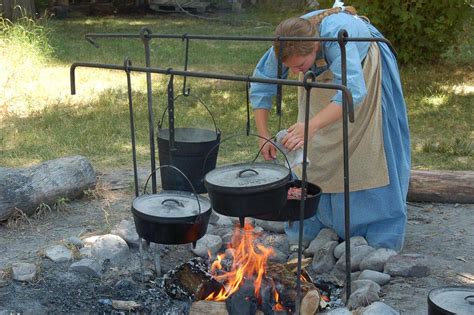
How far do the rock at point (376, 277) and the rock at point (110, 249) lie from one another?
140 centimetres

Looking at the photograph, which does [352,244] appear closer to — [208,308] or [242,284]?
[242,284]

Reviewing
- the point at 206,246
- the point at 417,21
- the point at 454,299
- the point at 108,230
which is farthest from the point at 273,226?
the point at 417,21

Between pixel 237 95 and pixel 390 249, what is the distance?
493 cm

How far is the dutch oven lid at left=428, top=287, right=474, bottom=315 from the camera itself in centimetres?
318

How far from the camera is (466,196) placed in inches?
227

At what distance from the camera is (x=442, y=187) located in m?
5.78

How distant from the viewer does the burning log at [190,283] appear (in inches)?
160

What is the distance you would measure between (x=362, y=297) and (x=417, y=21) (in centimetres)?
627

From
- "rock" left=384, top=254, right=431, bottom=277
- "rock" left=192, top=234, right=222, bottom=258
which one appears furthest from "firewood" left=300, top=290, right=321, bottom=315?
"rock" left=192, top=234, right=222, bottom=258

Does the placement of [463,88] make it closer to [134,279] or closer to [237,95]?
[237,95]

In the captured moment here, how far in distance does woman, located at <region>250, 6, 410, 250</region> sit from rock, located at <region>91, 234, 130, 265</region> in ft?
3.37

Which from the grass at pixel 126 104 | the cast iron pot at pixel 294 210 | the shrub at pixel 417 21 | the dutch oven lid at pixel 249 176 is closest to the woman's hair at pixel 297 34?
the dutch oven lid at pixel 249 176

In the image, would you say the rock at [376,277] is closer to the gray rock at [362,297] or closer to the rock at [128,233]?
the gray rock at [362,297]

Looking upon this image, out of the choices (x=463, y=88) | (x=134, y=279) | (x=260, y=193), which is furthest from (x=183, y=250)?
(x=463, y=88)
